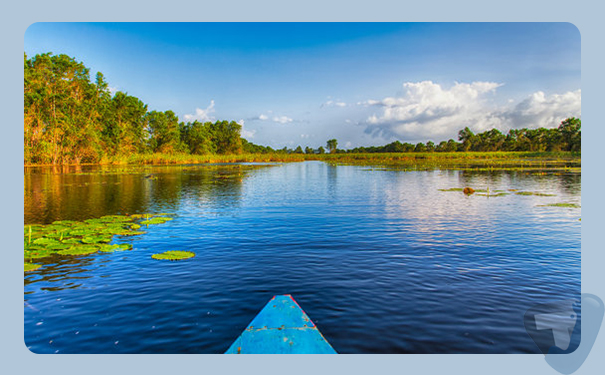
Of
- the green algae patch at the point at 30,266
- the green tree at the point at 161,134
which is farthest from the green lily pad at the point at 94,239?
the green tree at the point at 161,134

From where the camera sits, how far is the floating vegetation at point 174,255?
37.1ft

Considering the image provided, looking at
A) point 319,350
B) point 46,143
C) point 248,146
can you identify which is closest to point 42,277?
point 319,350

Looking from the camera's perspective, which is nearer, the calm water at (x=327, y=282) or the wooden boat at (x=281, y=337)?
the wooden boat at (x=281, y=337)

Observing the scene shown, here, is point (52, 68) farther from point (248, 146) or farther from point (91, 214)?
point (248, 146)

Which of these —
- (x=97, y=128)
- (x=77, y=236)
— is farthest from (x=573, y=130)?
(x=97, y=128)

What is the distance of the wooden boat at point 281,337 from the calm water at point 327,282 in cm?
52

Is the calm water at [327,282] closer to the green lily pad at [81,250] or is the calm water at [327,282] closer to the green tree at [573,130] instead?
the green lily pad at [81,250]

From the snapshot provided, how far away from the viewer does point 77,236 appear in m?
14.0

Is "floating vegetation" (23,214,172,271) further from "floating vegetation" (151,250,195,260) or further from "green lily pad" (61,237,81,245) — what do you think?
"floating vegetation" (151,250,195,260)

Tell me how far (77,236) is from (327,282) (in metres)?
10.1

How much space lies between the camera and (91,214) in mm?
18875

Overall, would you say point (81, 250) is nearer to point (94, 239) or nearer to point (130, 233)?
point (94, 239)

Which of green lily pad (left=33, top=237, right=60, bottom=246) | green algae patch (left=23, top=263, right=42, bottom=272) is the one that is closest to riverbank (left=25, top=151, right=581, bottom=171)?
green lily pad (left=33, top=237, right=60, bottom=246)

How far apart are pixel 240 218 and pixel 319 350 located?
12958mm
